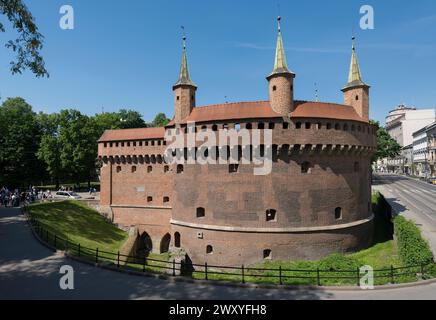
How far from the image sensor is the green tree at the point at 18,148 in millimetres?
46875

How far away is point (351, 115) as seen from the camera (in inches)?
1067

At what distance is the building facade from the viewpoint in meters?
24.4

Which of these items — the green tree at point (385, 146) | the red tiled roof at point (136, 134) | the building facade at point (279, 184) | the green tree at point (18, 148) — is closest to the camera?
the building facade at point (279, 184)

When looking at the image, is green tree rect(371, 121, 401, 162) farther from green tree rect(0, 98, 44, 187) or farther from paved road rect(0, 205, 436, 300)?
green tree rect(0, 98, 44, 187)

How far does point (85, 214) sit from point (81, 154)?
14.5m

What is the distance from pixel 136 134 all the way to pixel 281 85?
18.9 metres

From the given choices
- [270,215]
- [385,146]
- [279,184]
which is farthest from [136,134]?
[385,146]

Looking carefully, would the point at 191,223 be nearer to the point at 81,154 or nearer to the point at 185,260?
the point at 185,260

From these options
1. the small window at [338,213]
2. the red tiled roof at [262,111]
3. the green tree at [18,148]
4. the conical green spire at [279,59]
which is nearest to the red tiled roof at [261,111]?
the red tiled roof at [262,111]

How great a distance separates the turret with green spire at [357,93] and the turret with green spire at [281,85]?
7.41 metres

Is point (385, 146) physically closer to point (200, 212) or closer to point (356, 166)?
point (356, 166)

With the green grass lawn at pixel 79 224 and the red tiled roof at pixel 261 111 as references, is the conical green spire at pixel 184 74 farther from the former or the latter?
the green grass lawn at pixel 79 224

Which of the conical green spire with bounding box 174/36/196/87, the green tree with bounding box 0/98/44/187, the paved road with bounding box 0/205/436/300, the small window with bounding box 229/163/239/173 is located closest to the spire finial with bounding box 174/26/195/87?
the conical green spire with bounding box 174/36/196/87
